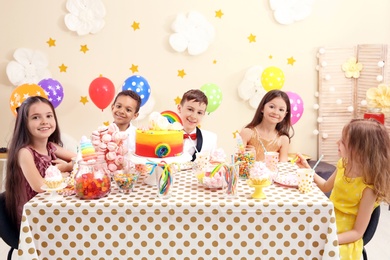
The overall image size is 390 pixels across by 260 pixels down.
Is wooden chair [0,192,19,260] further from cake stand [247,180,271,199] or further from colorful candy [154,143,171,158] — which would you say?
cake stand [247,180,271,199]

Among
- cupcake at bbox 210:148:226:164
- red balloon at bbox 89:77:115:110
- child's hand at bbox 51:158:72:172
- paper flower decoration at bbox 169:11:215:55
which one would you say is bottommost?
child's hand at bbox 51:158:72:172

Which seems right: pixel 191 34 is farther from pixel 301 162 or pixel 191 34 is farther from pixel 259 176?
pixel 259 176

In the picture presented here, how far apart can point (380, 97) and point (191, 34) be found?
192 cm

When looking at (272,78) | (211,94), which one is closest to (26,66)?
(211,94)

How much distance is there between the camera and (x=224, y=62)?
478cm

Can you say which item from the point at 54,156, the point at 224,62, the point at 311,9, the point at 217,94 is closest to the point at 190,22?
the point at 224,62

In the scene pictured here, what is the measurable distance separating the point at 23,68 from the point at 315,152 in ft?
10.4

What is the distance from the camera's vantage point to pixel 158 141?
6.98ft

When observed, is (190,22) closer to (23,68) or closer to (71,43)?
(71,43)

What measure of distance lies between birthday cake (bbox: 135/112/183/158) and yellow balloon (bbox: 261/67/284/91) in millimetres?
2332

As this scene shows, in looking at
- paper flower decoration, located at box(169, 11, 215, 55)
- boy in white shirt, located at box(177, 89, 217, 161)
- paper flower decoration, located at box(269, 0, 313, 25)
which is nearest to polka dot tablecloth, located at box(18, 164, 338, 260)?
boy in white shirt, located at box(177, 89, 217, 161)

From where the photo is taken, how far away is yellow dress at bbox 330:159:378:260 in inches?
86.7

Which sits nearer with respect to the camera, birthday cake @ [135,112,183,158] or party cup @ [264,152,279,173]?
birthday cake @ [135,112,183,158]

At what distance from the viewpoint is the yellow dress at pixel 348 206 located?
220cm
